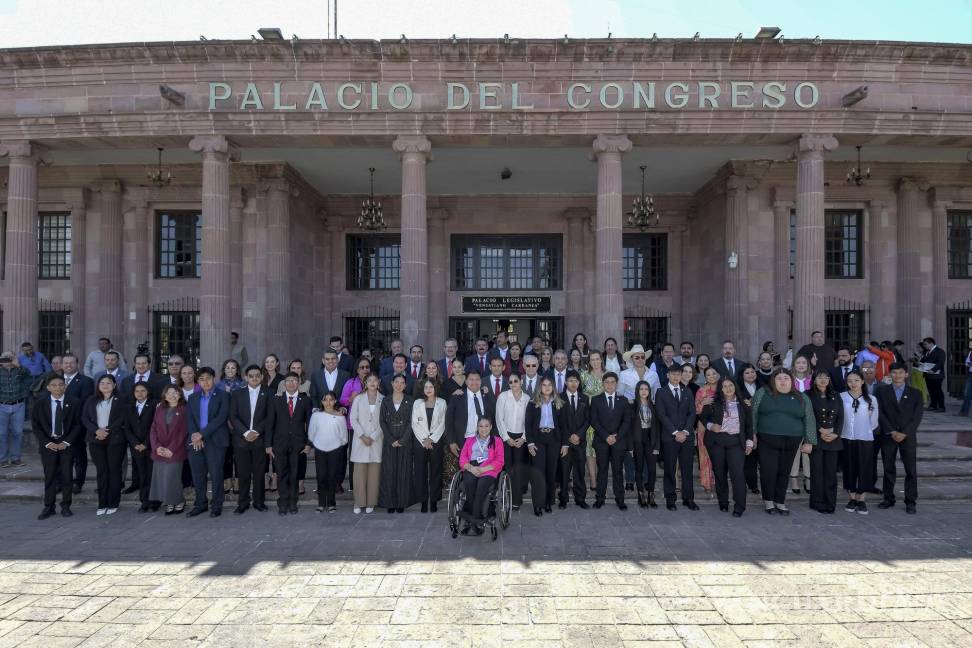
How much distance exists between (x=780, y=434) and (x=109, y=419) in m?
8.85

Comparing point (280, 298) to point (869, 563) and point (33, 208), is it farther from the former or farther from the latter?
point (869, 563)

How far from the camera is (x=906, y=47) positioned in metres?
11.6

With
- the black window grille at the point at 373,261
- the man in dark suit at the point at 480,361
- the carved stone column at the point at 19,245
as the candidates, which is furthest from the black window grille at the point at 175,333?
the man in dark suit at the point at 480,361

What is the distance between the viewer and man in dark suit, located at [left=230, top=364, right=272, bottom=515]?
762cm

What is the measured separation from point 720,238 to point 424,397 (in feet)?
39.0

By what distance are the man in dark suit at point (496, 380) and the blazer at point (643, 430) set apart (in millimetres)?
→ 1770

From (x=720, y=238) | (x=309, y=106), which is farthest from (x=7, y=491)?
(x=720, y=238)

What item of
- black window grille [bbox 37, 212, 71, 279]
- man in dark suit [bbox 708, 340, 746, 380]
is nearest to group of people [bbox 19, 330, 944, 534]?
man in dark suit [bbox 708, 340, 746, 380]

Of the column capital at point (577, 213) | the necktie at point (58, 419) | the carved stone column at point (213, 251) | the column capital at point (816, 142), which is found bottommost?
the necktie at point (58, 419)

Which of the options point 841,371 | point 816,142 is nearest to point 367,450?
point 841,371

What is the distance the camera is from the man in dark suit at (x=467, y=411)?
7367 millimetres

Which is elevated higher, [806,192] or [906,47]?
[906,47]

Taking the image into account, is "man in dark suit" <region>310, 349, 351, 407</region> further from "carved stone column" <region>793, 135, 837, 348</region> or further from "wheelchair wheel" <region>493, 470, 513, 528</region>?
"carved stone column" <region>793, 135, 837, 348</region>

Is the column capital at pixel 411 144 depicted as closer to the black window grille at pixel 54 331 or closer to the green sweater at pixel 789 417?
the green sweater at pixel 789 417
